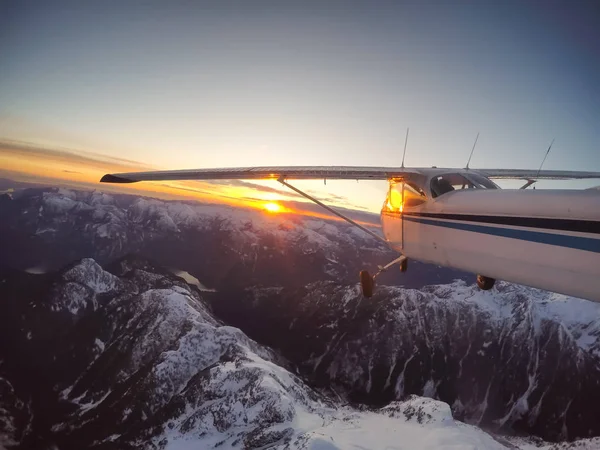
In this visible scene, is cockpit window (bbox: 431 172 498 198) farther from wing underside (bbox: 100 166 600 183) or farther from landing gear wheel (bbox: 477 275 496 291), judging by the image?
landing gear wheel (bbox: 477 275 496 291)

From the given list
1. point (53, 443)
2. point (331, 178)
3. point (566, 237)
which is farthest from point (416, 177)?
point (53, 443)

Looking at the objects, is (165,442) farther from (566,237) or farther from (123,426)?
(566,237)

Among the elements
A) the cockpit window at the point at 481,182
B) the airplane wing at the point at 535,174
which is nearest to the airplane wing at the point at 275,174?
the cockpit window at the point at 481,182

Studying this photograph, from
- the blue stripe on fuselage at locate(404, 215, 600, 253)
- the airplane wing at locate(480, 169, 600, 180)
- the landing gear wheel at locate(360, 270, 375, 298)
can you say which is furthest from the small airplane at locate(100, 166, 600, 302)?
the airplane wing at locate(480, 169, 600, 180)

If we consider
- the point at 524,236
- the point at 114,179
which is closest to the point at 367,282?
the point at 524,236

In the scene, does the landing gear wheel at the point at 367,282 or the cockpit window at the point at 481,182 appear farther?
the landing gear wheel at the point at 367,282

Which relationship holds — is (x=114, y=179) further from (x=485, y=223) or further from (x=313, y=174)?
(x=485, y=223)

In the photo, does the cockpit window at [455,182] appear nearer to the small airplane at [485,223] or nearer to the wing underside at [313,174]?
the small airplane at [485,223]
